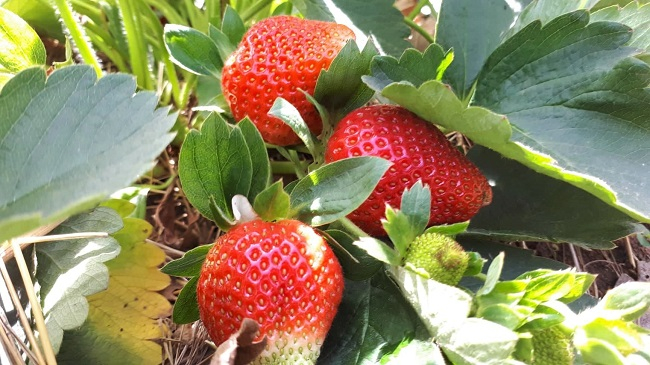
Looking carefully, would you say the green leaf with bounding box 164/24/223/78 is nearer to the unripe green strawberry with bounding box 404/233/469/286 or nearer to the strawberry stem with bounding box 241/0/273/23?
the strawberry stem with bounding box 241/0/273/23

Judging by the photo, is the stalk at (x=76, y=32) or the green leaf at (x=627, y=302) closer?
the green leaf at (x=627, y=302)

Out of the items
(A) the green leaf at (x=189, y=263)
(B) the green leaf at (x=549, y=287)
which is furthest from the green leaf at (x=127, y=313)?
(B) the green leaf at (x=549, y=287)

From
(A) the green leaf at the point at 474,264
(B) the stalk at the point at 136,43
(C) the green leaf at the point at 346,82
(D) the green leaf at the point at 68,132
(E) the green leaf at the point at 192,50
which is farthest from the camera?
(B) the stalk at the point at 136,43

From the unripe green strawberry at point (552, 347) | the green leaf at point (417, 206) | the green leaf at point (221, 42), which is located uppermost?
the green leaf at point (221, 42)

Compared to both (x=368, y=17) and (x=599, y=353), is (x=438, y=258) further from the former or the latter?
(x=368, y=17)

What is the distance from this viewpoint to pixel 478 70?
754mm

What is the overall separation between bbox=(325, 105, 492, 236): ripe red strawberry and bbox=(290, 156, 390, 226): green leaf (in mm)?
43

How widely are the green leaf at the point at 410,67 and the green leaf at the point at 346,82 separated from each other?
3 centimetres

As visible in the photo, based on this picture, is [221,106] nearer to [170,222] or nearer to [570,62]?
[170,222]

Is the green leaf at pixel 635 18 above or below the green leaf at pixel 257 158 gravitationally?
above

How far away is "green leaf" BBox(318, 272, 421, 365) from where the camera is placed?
591mm

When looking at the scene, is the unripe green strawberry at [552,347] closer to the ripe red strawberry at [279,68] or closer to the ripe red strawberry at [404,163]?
the ripe red strawberry at [404,163]

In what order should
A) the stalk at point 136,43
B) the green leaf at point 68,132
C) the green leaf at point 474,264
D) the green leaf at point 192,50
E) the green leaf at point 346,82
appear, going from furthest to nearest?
the stalk at point 136,43
the green leaf at point 192,50
the green leaf at point 346,82
the green leaf at point 474,264
the green leaf at point 68,132

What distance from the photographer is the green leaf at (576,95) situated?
68 cm
